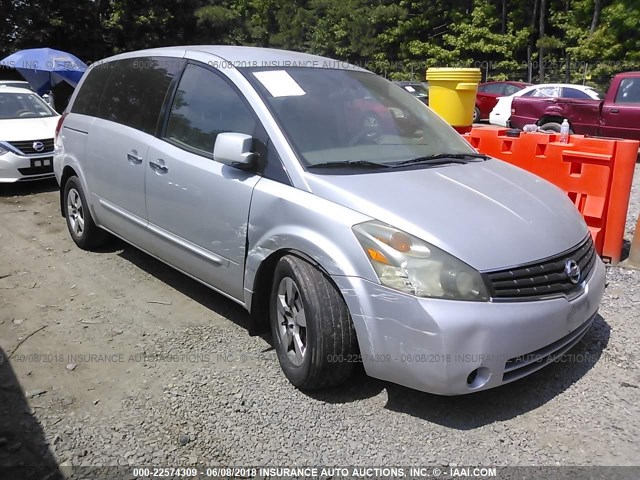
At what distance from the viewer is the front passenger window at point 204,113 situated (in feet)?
11.9

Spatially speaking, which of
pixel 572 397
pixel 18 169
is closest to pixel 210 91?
pixel 572 397

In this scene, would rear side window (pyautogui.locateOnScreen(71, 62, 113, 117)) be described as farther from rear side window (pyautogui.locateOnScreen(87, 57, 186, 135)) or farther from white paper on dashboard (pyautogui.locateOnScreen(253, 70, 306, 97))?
white paper on dashboard (pyautogui.locateOnScreen(253, 70, 306, 97))

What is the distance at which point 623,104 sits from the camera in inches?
464

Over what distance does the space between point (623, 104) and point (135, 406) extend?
11.8 meters

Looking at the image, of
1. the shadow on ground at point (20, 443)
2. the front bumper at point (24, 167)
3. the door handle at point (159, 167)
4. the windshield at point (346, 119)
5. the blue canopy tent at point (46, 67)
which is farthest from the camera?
the blue canopy tent at point (46, 67)

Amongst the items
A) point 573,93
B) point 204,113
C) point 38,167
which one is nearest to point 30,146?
point 38,167

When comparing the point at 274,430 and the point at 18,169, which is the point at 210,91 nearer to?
the point at 274,430

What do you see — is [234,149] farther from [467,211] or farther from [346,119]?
[467,211]

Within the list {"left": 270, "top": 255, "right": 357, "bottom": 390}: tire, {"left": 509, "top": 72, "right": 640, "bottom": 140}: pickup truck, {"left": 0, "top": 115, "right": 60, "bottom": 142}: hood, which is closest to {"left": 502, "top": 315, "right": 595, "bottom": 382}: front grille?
{"left": 270, "top": 255, "right": 357, "bottom": 390}: tire

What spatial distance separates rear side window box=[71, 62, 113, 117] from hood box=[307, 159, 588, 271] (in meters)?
2.92

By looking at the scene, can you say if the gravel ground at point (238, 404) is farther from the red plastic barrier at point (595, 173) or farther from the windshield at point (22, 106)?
the windshield at point (22, 106)

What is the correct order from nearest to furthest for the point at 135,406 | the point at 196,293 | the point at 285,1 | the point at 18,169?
1. the point at 135,406
2. the point at 196,293
3. the point at 18,169
4. the point at 285,1

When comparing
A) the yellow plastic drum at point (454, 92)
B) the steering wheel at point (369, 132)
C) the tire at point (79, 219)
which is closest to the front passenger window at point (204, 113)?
the steering wheel at point (369, 132)

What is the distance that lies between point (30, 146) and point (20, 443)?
20.8 feet
